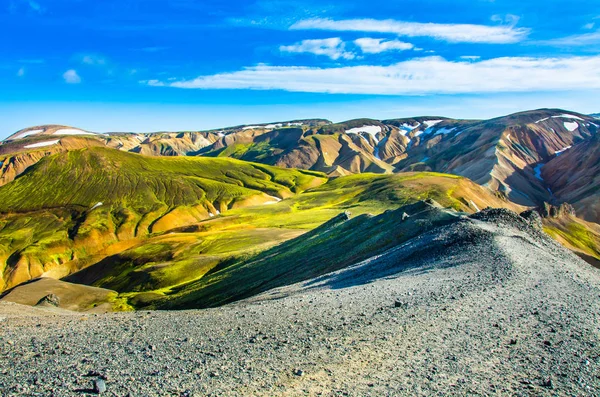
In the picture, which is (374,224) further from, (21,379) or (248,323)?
(21,379)

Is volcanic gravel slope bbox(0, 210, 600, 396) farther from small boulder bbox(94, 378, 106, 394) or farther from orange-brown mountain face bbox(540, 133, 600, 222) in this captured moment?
orange-brown mountain face bbox(540, 133, 600, 222)

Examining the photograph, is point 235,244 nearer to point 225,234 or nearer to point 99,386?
point 225,234

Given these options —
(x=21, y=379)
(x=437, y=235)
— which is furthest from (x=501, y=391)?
(x=437, y=235)

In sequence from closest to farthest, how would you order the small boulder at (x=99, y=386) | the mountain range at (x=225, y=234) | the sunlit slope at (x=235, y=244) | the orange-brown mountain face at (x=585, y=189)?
the small boulder at (x=99, y=386) < the mountain range at (x=225, y=234) < the sunlit slope at (x=235, y=244) < the orange-brown mountain face at (x=585, y=189)

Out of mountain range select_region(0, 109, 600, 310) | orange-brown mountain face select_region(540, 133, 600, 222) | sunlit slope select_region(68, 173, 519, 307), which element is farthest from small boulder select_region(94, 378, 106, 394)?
orange-brown mountain face select_region(540, 133, 600, 222)

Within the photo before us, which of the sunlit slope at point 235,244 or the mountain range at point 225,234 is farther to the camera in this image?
the sunlit slope at point 235,244

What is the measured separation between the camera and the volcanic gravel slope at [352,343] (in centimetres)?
1416

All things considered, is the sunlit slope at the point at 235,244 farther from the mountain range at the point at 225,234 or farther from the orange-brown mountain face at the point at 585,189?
the orange-brown mountain face at the point at 585,189

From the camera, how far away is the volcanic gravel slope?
46.4 feet

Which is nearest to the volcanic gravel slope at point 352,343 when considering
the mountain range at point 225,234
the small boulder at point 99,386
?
the small boulder at point 99,386

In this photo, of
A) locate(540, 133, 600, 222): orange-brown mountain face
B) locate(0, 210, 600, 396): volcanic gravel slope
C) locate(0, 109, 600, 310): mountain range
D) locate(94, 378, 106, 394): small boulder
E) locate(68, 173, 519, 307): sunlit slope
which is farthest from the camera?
locate(540, 133, 600, 222): orange-brown mountain face

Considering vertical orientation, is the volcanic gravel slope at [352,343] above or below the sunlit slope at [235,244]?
above

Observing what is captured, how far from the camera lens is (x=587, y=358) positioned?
15.7m

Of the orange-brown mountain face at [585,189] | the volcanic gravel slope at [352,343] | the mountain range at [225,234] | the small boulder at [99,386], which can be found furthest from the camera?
the orange-brown mountain face at [585,189]
